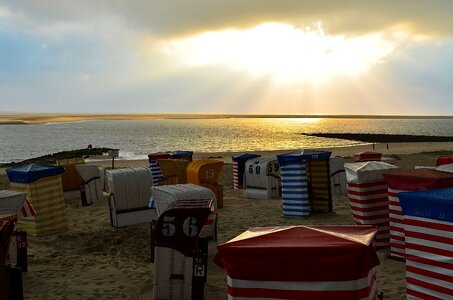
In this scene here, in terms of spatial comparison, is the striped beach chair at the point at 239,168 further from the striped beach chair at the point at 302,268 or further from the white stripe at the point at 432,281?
the striped beach chair at the point at 302,268

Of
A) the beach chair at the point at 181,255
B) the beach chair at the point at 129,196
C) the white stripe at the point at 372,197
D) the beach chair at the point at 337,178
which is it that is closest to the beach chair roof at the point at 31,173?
the beach chair at the point at 129,196

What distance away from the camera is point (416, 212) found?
23.1 feet

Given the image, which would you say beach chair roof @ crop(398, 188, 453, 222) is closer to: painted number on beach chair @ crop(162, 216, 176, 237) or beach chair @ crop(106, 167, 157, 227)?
painted number on beach chair @ crop(162, 216, 176, 237)

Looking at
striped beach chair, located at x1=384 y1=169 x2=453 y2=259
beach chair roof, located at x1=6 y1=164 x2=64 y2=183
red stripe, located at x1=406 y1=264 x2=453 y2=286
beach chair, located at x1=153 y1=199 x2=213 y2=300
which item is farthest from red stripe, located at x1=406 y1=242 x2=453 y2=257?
beach chair roof, located at x1=6 y1=164 x2=64 y2=183

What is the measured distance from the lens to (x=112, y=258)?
38.4 ft

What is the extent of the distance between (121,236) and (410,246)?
28.7 feet

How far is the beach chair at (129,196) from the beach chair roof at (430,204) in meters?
9.36

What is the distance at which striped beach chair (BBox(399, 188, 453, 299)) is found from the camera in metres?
6.62

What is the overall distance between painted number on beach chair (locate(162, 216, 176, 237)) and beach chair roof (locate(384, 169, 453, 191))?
437 centimetres

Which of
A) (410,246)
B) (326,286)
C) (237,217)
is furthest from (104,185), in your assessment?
(326,286)

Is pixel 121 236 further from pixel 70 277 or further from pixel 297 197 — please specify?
pixel 297 197

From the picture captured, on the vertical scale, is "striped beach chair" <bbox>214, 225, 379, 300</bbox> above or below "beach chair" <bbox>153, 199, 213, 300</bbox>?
above

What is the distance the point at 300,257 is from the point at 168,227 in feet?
13.8

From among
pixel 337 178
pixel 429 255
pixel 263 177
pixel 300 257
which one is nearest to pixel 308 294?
pixel 300 257
